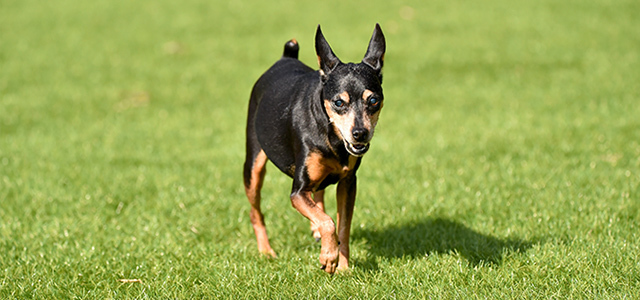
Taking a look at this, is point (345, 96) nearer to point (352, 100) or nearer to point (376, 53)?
point (352, 100)

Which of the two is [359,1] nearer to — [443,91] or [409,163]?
[443,91]

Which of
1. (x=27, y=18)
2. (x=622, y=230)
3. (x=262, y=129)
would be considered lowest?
(x=27, y=18)

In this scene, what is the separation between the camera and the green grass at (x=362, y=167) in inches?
203

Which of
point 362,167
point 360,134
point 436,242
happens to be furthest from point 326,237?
point 362,167

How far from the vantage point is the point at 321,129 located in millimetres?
4832

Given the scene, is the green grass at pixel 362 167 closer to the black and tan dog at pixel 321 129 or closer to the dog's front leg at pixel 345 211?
the dog's front leg at pixel 345 211

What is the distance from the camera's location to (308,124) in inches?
194

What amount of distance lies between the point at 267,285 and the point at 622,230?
288 cm

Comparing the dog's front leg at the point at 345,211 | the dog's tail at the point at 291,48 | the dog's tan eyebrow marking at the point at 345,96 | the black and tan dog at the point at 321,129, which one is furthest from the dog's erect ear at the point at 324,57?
the dog's tail at the point at 291,48

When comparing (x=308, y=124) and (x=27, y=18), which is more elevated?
(x=308, y=124)

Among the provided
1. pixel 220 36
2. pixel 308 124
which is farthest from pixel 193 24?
pixel 308 124

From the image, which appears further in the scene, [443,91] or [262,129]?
[443,91]

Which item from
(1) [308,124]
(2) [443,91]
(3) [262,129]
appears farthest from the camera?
(2) [443,91]

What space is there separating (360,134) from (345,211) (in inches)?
44.5
